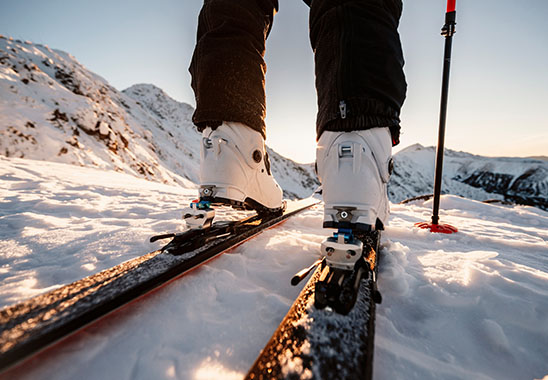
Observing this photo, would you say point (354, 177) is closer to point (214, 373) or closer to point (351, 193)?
point (351, 193)

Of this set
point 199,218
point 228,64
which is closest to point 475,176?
point 228,64

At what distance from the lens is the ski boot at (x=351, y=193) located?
0.72 m

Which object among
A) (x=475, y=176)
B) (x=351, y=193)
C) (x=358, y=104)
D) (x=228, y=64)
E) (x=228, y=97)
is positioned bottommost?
(x=351, y=193)

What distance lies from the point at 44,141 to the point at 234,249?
831 cm

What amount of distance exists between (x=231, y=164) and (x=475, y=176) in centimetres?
6355

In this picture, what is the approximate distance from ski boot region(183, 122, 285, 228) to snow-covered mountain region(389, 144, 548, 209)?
118 feet

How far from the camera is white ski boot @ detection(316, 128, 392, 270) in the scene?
2.75ft

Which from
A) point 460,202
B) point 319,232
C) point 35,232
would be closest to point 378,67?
point 319,232

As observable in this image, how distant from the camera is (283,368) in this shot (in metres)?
0.43

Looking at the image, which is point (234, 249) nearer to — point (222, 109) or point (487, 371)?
point (222, 109)

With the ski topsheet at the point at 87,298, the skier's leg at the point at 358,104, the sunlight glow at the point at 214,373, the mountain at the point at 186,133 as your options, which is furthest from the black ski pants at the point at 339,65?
the mountain at the point at 186,133

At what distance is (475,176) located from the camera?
4659cm

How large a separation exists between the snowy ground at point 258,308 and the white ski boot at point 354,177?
0.89 feet

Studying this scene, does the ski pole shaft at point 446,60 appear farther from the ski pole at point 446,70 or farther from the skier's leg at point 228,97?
the skier's leg at point 228,97
